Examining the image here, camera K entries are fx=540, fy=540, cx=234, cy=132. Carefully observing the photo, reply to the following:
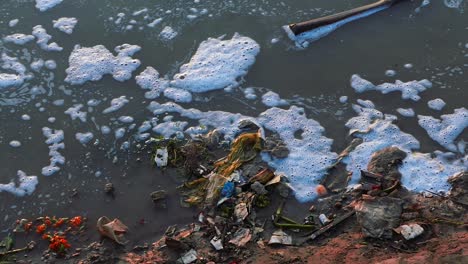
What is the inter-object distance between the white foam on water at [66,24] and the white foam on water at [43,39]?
25cm

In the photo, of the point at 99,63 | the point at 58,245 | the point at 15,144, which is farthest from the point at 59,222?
the point at 99,63

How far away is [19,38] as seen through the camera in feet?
31.7

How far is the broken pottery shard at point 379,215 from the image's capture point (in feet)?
21.7

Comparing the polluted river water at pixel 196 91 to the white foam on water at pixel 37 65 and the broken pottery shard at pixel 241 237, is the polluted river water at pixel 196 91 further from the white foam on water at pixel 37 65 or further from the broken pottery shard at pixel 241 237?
the broken pottery shard at pixel 241 237

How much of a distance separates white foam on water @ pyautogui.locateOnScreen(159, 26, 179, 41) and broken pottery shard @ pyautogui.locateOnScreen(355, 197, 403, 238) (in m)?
4.55

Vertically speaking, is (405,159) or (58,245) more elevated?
(405,159)

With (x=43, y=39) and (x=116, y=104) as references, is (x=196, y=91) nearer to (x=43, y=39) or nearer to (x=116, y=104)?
(x=116, y=104)

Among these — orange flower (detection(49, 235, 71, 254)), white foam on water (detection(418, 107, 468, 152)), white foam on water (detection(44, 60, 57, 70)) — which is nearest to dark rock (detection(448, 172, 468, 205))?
white foam on water (detection(418, 107, 468, 152))

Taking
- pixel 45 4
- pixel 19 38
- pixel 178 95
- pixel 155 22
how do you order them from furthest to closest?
pixel 45 4
pixel 155 22
pixel 19 38
pixel 178 95

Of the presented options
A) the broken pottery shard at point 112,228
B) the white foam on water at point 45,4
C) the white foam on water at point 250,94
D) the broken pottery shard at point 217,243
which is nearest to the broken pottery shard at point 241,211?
the broken pottery shard at point 217,243

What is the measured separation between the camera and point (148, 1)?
Result: 10133mm

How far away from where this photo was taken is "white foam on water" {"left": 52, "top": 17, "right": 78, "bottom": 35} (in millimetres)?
9719

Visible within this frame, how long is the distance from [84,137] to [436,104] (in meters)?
5.38

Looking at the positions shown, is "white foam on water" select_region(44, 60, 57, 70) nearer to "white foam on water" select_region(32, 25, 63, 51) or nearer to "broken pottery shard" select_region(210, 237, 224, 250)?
"white foam on water" select_region(32, 25, 63, 51)
